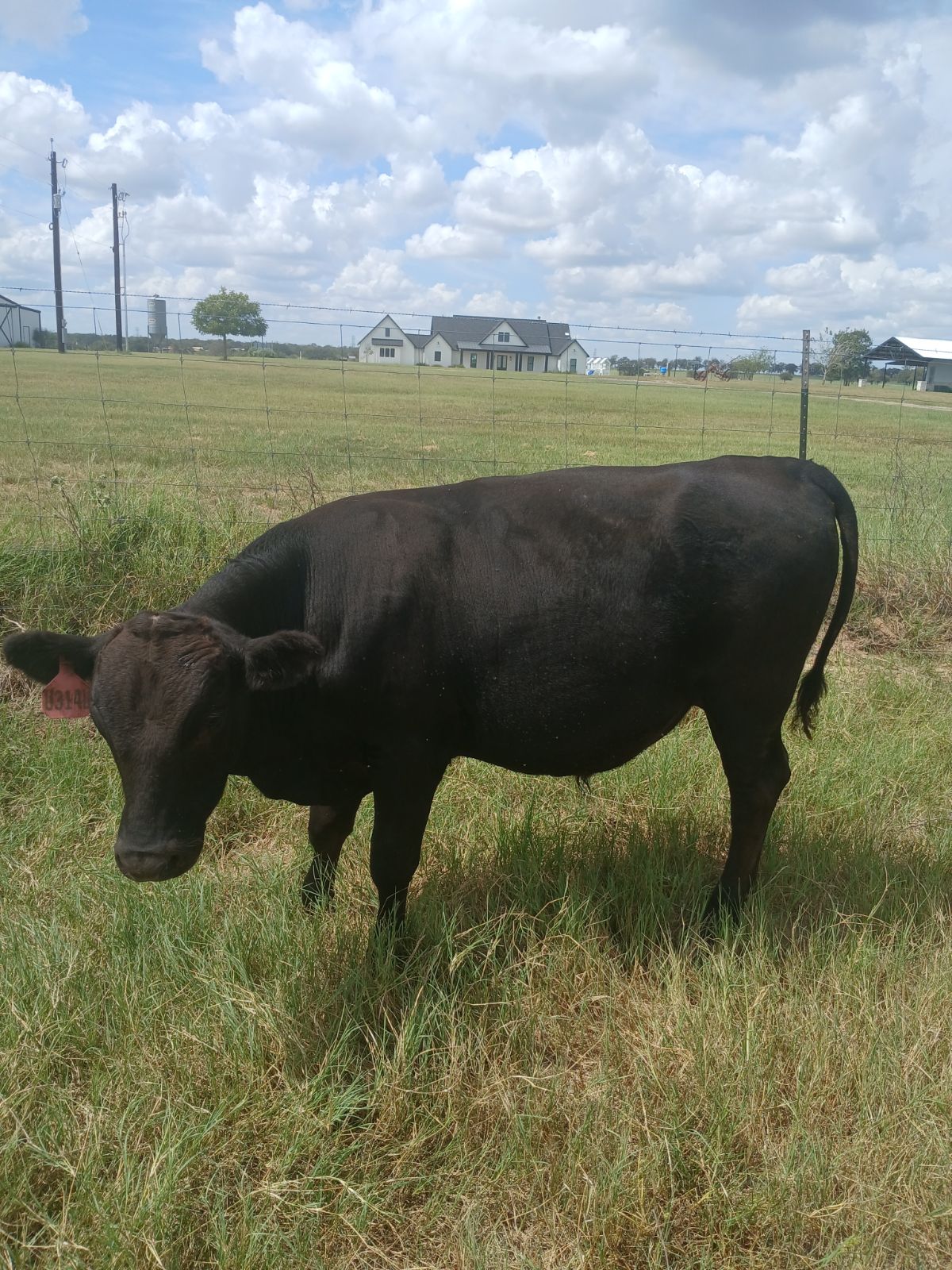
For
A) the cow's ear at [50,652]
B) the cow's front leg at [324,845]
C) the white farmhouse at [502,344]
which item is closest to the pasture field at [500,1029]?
the cow's front leg at [324,845]

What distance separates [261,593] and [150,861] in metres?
1.11

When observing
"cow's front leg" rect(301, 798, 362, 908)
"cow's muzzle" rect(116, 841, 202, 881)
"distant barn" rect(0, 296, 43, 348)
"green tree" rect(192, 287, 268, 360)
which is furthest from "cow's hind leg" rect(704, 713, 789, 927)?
"distant barn" rect(0, 296, 43, 348)

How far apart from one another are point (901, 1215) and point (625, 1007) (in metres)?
1.08

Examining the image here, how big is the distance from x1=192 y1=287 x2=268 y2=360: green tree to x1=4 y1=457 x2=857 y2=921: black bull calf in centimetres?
896

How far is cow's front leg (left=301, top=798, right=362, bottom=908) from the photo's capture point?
414 centimetres

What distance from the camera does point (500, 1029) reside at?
11.0ft

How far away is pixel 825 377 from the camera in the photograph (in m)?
11.4

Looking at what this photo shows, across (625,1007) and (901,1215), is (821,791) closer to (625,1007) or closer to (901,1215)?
(625,1007)

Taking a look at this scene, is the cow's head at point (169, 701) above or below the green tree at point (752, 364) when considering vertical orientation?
below

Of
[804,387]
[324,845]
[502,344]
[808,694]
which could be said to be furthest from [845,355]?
[502,344]

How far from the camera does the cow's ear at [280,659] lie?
124 inches

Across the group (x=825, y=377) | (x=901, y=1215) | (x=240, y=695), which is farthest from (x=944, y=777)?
(x=825, y=377)

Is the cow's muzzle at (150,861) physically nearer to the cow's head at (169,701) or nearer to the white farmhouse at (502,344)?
the cow's head at (169,701)

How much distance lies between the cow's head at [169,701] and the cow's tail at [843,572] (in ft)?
7.48
